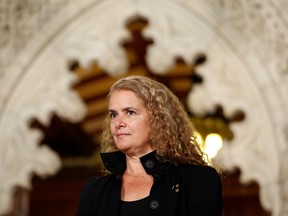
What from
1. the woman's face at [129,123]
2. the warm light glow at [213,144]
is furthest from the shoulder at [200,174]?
the warm light glow at [213,144]

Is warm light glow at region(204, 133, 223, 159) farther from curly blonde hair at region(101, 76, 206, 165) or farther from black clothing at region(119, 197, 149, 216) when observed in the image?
black clothing at region(119, 197, 149, 216)

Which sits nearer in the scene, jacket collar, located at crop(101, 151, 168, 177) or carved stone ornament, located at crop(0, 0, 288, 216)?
Result: jacket collar, located at crop(101, 151, 168, 177)

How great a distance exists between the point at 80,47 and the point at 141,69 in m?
3.19

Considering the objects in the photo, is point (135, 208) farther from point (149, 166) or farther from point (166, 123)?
point (166, 123)

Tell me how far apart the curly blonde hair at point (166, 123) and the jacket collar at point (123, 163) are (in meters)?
0.02

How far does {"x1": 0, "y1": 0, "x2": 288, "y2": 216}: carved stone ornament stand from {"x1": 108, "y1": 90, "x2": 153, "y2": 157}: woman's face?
1880 mm

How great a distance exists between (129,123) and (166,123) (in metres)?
0.12

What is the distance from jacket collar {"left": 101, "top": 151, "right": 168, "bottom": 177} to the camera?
1812 mm

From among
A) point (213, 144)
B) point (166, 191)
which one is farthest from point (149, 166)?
point (213, 144)

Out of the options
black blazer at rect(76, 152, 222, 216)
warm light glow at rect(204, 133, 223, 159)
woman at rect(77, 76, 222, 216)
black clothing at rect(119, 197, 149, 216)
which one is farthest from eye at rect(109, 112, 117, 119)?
warm light glow at rect(204, 133, 223, 159)

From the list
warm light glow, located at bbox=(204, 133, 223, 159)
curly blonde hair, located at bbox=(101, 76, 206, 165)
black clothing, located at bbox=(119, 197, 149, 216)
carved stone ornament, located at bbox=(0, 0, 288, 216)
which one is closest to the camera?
black clothing, located at bbox=(119, 197, 149, 216)

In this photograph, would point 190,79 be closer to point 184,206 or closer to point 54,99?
point 54,99

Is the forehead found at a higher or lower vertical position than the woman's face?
higher

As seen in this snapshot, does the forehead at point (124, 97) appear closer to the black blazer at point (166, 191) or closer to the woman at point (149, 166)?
the woman at point (149, 166)
